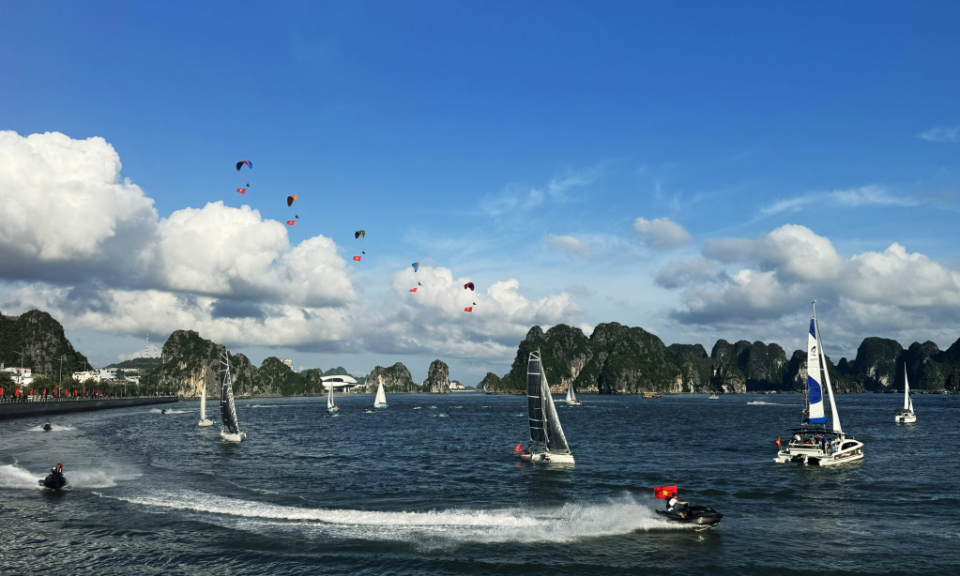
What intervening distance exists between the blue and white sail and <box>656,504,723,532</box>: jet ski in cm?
3640

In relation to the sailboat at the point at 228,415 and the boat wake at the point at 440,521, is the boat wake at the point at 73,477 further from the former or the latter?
the sailboat at the point at 228,415

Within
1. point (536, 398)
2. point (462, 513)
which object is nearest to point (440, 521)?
point (462, 513)

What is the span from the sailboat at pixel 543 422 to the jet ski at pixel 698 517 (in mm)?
26093

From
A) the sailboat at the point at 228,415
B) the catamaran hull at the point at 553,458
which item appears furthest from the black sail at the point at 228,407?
the catamaran hull at the point at 553,458

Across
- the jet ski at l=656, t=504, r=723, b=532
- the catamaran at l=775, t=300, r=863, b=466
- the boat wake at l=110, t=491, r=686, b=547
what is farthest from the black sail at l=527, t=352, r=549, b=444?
the jet ski at l=656, t=504, r=723, b=532

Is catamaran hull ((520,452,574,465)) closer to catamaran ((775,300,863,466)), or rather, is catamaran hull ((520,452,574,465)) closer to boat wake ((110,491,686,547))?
boat wake ((110,491,686,547))

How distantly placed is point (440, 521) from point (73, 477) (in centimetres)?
3492

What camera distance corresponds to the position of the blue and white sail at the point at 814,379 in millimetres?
66812

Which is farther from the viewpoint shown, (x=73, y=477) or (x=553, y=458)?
(x=553, y=458)

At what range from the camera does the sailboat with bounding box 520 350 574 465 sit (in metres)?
63.1

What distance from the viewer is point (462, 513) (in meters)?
40.3

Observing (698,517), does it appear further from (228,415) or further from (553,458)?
(228,415)

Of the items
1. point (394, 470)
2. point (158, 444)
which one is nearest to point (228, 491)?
point (394, 470)

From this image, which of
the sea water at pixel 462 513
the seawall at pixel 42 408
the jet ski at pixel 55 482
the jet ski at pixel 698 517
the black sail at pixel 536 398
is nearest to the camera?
the sea water at pixel 462 513
